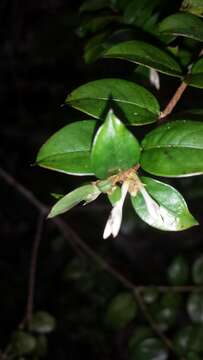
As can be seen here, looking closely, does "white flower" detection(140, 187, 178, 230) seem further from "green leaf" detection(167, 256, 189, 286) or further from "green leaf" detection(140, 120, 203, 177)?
"green leaf" detection(167, 256, 189, 286)

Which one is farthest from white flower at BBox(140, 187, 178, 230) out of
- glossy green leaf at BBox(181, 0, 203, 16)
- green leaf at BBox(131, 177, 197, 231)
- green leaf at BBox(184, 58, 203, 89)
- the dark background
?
the dark background

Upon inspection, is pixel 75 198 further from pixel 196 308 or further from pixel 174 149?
pixel 196 308

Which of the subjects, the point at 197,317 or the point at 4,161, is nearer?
the point at 197,317

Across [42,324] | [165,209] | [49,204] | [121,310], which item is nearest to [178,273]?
[121,310]

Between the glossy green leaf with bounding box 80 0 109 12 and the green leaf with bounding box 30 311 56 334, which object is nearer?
the glossy green leaf with bounding box 80 0 109 12

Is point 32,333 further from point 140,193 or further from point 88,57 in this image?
point 140,193

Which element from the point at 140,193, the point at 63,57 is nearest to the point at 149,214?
the point at 140,193

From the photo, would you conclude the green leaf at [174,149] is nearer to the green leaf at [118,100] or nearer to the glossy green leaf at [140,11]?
the green leaf at [118,100]
